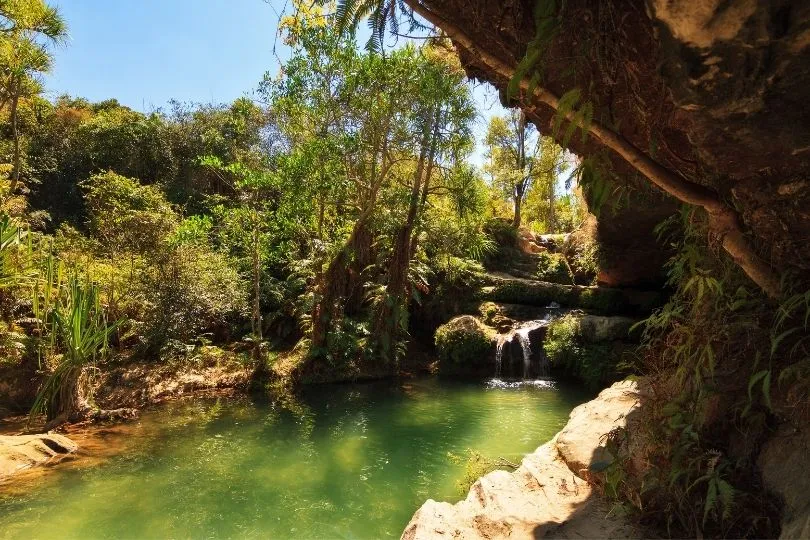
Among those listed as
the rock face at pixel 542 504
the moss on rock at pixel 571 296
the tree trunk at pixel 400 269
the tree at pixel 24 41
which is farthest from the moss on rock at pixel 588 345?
the tree at pixel 24 41

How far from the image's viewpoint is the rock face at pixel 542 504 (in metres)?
3.24

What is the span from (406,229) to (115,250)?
7.07 meters

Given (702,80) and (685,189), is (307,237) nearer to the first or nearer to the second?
(685,189)

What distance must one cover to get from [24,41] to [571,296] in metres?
15.5

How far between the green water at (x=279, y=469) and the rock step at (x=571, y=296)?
4.02 meters

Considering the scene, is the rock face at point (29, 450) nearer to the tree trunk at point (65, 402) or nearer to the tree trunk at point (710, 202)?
the tree trunk at point (65, 402)

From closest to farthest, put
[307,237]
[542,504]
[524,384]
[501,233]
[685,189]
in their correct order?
[685,189] → [542,504] → [524,384] → [307,237] → [501,233]

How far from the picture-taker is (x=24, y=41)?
12.6m

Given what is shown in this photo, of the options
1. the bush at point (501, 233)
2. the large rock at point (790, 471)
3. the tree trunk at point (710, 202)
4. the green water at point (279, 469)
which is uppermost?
the bush at point (501, 233)

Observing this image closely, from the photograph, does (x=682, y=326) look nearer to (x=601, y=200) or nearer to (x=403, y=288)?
(x=601, y=200)

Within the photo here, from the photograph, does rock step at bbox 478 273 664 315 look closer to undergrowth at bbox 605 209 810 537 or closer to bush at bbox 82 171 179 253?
bush at bbox 82 171 179 253

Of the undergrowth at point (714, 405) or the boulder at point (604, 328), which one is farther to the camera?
the boulder at point (604, 328)

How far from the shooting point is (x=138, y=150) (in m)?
20.8

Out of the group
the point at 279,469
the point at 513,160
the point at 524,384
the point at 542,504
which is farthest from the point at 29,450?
the point at 513,160
